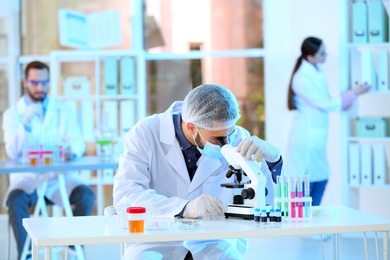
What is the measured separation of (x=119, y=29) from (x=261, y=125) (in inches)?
62.1

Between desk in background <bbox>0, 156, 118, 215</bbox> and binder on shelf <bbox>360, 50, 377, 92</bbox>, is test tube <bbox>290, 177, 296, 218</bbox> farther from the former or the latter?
binder on shelf <bbox>360, 50, 377, 92</bbox>

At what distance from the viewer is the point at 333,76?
658cm

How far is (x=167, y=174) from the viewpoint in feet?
10.5

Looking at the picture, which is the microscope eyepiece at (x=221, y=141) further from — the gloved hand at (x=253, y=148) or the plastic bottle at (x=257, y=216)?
the plastic bottle at (x=257, y=216)

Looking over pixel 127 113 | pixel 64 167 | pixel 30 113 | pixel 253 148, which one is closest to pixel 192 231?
pixel 253 148

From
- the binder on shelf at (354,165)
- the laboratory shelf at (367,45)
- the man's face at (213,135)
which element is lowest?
the binder on shelf at (354,165)

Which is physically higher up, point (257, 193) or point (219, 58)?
point (219, 58)

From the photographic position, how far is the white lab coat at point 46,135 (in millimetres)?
5230

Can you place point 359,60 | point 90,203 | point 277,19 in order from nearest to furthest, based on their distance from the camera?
point 90,203 → point 359,60 → point 277,19

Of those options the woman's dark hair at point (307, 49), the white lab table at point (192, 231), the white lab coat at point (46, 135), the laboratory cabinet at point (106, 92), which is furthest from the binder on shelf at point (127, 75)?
the white lab table at point (192, 231)

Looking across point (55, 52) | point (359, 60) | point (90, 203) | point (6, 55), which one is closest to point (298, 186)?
point (90, 203)

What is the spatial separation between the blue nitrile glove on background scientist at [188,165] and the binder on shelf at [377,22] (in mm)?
2974

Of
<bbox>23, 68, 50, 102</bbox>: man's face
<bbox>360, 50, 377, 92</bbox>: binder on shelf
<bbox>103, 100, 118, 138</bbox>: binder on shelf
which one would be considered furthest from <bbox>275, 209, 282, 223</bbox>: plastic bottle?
<bbox>103, 100, 118, 138</bbox>: binder on shelf

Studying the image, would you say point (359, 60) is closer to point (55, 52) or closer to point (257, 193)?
point (55, 52)
